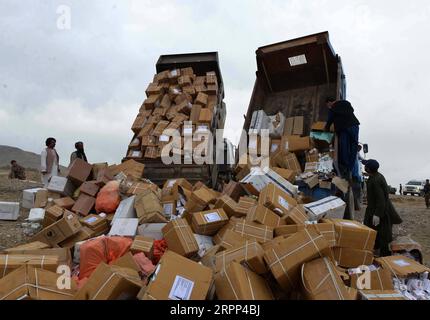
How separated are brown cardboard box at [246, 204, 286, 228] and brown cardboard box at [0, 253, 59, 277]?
185cm

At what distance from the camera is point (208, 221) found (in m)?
4.11

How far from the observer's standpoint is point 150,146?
648 centimetres

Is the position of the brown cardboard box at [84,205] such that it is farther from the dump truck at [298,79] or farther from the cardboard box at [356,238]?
the cardboard box at [356,238]

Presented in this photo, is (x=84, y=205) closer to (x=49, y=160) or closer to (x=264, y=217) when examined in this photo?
(x=49, y=160)

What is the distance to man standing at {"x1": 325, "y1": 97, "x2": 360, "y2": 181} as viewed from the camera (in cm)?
511

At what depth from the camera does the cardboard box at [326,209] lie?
427 centimetres

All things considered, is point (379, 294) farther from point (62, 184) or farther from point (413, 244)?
point (62, 184)

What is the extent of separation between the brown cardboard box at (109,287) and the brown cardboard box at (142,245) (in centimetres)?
98

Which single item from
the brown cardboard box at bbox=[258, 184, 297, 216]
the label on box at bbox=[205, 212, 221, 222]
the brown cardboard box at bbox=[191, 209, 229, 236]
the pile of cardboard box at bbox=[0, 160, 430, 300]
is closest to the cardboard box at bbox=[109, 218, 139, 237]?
the pile of cardboard box at bbox=[0, 160, 430, 300]

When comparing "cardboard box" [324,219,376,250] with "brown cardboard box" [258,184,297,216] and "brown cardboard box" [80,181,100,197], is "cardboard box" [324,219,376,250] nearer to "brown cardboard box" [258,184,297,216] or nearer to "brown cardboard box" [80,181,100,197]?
"brown cardboard box" [258,184,297,216]

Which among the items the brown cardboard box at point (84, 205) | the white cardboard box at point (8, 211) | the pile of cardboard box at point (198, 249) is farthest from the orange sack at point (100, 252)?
the white cardboard box at point (8, 211)

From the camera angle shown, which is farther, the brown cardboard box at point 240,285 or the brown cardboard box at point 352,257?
the brown cardboard box at point 352,257

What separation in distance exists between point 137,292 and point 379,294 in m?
1.67
